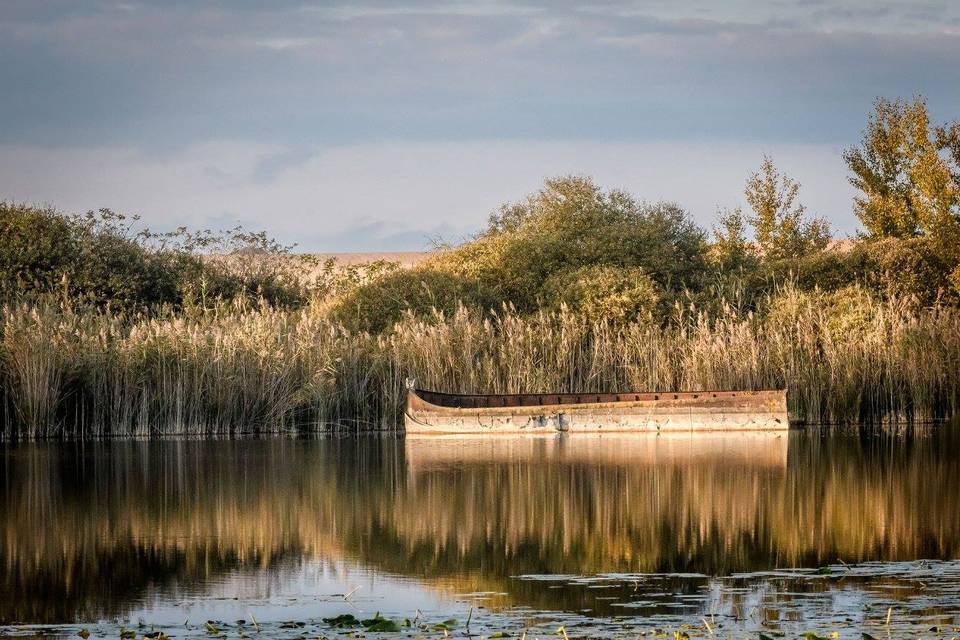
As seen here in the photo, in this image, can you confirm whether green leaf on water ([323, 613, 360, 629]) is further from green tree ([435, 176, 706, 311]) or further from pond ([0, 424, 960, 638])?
green tree ([435, 176, 706, 311])

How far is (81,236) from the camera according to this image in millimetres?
36156

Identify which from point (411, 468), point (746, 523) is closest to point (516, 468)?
point (411, 468)

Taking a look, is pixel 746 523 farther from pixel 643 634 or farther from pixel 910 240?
pixel 910 240

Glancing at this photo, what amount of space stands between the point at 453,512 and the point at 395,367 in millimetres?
11183

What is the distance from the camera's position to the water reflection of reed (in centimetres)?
1095

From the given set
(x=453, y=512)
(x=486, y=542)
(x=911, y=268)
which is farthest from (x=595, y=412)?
(x=911, y=268)

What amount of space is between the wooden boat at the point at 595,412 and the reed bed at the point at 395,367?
1.62 m

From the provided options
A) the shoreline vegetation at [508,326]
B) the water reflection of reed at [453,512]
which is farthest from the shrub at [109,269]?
the water reflection of reed at [453,512]

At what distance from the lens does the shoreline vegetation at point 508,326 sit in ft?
79.0

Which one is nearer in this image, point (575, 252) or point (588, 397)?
point (588, 397)

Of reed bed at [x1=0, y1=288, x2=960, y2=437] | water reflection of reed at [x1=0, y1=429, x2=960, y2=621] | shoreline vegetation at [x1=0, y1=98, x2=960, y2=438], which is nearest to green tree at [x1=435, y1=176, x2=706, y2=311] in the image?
shoreline vegetation at [x1=0, y1=98, x2=960, y2=438]

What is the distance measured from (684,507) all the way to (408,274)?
1783cm

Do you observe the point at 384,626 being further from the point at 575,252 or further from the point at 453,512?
the point at 575,252

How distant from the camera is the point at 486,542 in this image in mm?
12242
